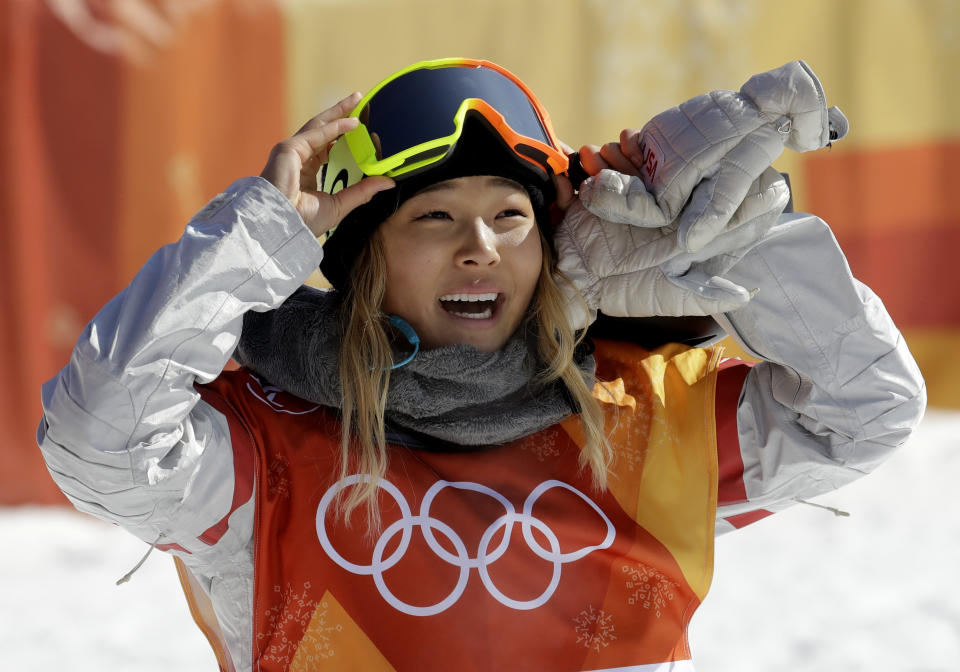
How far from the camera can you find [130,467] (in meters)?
1.34

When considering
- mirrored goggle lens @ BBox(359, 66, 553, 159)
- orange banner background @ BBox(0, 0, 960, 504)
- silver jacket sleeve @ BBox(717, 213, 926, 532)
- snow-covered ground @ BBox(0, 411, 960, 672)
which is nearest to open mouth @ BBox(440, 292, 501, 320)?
mirrored goggle lens @ BBox(359, 66, 553, 159)

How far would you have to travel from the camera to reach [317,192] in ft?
5.22

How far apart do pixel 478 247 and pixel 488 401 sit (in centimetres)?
25

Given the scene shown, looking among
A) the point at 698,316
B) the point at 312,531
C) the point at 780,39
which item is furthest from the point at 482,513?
the point at 780,39

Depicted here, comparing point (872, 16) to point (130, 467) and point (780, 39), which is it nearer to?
point (780, 39)

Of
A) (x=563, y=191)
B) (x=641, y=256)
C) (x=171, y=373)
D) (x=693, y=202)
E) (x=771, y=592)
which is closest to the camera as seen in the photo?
(x=171, y=373)

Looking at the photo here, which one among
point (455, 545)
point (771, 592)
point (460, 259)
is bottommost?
point (771, 592)

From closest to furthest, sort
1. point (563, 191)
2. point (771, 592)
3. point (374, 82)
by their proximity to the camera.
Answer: point (563, 191) < point (771, 592) < point (374, 82)

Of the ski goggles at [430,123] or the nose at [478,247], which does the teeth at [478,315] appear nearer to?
the nose at [478,247]

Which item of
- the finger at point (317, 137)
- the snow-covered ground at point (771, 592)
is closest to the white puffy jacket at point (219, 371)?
the finger at point (317, 137)

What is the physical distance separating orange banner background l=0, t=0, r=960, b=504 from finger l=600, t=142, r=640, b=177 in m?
2.58

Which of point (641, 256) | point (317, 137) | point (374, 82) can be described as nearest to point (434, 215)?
point (317, 137)

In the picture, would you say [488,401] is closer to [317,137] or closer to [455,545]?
[455,545]

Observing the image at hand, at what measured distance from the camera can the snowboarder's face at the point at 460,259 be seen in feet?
5.37
